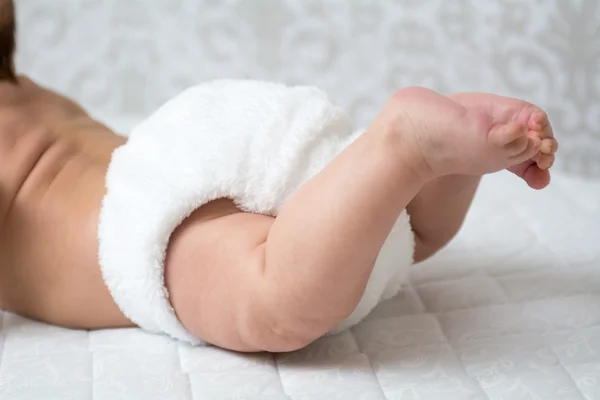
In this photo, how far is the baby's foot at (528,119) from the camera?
0.73 m

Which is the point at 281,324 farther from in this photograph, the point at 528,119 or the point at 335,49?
the point at 335,49

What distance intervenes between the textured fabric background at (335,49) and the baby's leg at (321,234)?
2.18ft

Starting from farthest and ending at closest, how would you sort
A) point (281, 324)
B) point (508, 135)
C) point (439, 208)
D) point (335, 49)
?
point (335, 49), point (439, 208), point (281, 324), point (508, 135)

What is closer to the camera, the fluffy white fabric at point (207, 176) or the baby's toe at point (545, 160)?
the baby's toe at point (545, 160)

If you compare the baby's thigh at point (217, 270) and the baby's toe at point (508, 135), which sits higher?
the baby's toe at point (508, 135)

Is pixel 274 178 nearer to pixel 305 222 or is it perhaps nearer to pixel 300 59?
pixel 305 222

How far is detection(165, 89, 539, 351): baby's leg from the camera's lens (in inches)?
28.2

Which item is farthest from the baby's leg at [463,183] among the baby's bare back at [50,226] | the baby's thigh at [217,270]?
the baby's bare back at [50,226]

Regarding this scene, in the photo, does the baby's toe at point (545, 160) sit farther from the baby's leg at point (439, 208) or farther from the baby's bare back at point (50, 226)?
the baby's bare back at point (50, 226)

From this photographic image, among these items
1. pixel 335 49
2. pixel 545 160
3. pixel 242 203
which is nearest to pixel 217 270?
pixel 242 203

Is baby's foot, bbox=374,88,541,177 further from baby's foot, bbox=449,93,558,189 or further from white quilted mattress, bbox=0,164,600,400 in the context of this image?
white quilted mattress, bbox=0,164,600,400

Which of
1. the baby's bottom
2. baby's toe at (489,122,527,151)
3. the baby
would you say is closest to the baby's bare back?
the baby

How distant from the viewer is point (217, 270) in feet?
2.76

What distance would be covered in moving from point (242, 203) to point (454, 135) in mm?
261
